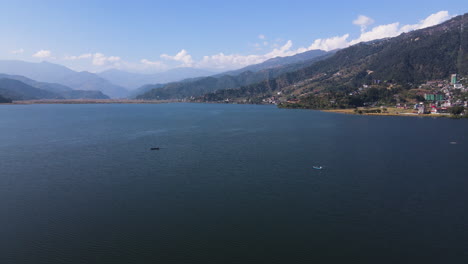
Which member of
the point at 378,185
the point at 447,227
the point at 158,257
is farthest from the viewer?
the point at 378,185

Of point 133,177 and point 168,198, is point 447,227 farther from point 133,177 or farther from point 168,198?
point 133,177

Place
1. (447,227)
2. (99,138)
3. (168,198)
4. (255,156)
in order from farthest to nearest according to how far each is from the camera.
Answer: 1. (99,138)
2. (255,156)
3. (168,198)
4. (447,227)

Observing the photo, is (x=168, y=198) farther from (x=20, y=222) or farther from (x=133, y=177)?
(x=20, y=222)

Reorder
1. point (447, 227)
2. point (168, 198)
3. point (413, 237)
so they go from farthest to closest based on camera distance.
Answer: point (168, 198) < point (447, 227) < point (413, 237)

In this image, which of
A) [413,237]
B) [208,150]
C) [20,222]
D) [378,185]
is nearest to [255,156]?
[208,150]

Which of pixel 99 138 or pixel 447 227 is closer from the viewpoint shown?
pixel 447 227

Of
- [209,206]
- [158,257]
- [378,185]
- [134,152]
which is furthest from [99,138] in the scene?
[378,185]
